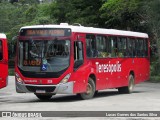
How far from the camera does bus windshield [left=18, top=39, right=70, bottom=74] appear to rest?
733 inches

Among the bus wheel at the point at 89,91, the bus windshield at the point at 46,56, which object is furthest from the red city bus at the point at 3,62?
the bus wheel at the point at 89,91

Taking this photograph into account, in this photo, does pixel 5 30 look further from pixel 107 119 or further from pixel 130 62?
pixel 107 119

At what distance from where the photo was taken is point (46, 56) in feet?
61.5

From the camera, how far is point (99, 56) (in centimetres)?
2105

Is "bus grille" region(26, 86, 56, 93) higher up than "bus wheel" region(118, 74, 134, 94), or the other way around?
"bus grille" region(26, 86, 56, 93)

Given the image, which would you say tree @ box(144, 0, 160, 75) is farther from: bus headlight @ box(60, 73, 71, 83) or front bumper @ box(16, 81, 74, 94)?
front bumper @ box(16, 81, 74, 94)

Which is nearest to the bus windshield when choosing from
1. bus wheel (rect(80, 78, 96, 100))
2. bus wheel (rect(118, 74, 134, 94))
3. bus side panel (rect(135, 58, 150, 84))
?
bus wheel (rect(80, 78, 96, 100))

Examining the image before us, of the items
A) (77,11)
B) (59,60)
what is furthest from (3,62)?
(77,11)

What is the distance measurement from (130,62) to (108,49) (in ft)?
9.42

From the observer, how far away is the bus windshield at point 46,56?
18.6 meters

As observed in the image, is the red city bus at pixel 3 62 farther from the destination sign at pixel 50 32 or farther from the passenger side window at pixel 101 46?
the passenger side window at pixel 101 46

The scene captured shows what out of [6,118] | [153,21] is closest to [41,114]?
[6,118]

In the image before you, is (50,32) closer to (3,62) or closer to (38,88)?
(38,88)

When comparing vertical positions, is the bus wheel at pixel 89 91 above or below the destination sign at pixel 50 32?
below
